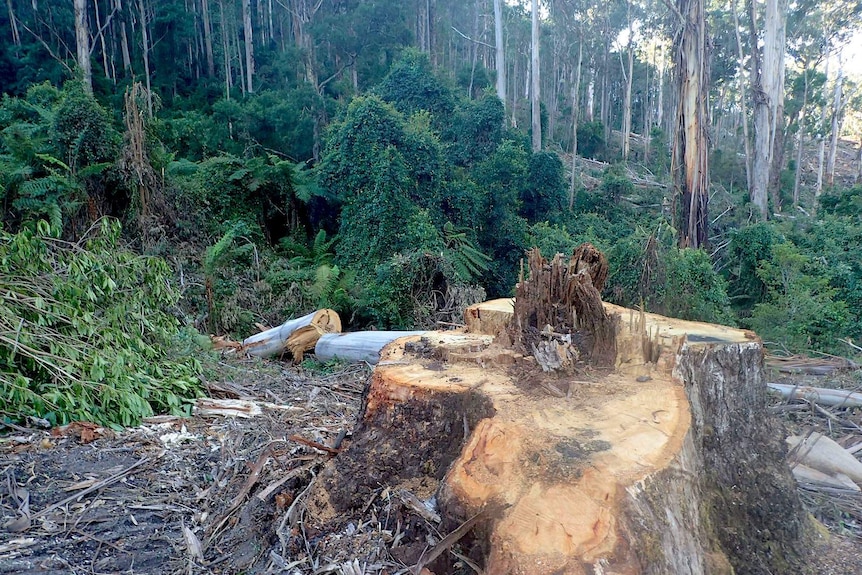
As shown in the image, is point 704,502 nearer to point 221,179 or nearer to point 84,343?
point 84,343

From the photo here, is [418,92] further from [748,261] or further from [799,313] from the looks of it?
[799,313]

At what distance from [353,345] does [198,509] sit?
13.4 ft

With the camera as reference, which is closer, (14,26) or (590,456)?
(590,456)

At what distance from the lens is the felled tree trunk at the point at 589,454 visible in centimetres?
171

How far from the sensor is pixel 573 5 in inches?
1142

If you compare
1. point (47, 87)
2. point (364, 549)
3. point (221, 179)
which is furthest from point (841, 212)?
point (47, 87)

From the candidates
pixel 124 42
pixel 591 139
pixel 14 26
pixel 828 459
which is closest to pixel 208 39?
pixel 124 42

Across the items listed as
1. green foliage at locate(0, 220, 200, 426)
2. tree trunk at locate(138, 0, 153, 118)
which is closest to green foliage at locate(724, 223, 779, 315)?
green foliage at locate(0, 220, 200, 426)

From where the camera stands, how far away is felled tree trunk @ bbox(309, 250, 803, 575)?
1.71 m

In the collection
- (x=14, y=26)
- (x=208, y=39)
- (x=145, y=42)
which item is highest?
(x=208, y=39)

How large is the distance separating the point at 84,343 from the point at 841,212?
18578mm

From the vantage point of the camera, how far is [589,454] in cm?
191

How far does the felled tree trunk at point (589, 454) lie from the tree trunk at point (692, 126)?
8.14 meters

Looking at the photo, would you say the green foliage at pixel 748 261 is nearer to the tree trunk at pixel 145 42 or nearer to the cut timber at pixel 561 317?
the cut timber at pixel 561 317
